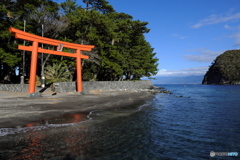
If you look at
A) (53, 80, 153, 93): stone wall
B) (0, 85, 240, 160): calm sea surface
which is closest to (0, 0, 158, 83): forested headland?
(53, 80, 153, 93): stone wall

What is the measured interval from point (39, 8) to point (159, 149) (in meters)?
23.6

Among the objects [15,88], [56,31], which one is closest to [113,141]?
[15,88]

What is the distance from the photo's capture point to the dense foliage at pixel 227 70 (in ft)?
345

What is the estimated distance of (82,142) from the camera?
503 centimetres

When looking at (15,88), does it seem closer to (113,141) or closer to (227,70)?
(113,141)

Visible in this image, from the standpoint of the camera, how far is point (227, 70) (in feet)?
352

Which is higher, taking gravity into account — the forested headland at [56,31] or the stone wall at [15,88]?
the forested headland at [56,31]

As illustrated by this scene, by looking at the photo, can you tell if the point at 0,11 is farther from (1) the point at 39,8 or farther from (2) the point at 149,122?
(2) the point at 149,122

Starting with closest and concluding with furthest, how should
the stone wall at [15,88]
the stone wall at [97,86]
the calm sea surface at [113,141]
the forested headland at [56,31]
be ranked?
the calm sea surface at [113,141]
the stone wall at [15,88]
the stone wall at [97,86]
the forested headland at [56,31]

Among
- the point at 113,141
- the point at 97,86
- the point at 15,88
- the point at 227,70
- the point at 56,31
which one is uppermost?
the point at 227,70

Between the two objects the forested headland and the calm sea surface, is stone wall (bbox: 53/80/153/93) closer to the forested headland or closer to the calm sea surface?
the forested headland

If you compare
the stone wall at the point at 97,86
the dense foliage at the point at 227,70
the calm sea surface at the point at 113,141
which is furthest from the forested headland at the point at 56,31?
the dense foliage at the point at 227,70

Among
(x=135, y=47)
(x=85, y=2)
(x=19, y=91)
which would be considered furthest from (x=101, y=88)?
(x=85, y=2)

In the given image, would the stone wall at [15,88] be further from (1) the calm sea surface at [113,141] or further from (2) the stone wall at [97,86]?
(1) the calm sea surface at [113,141]
